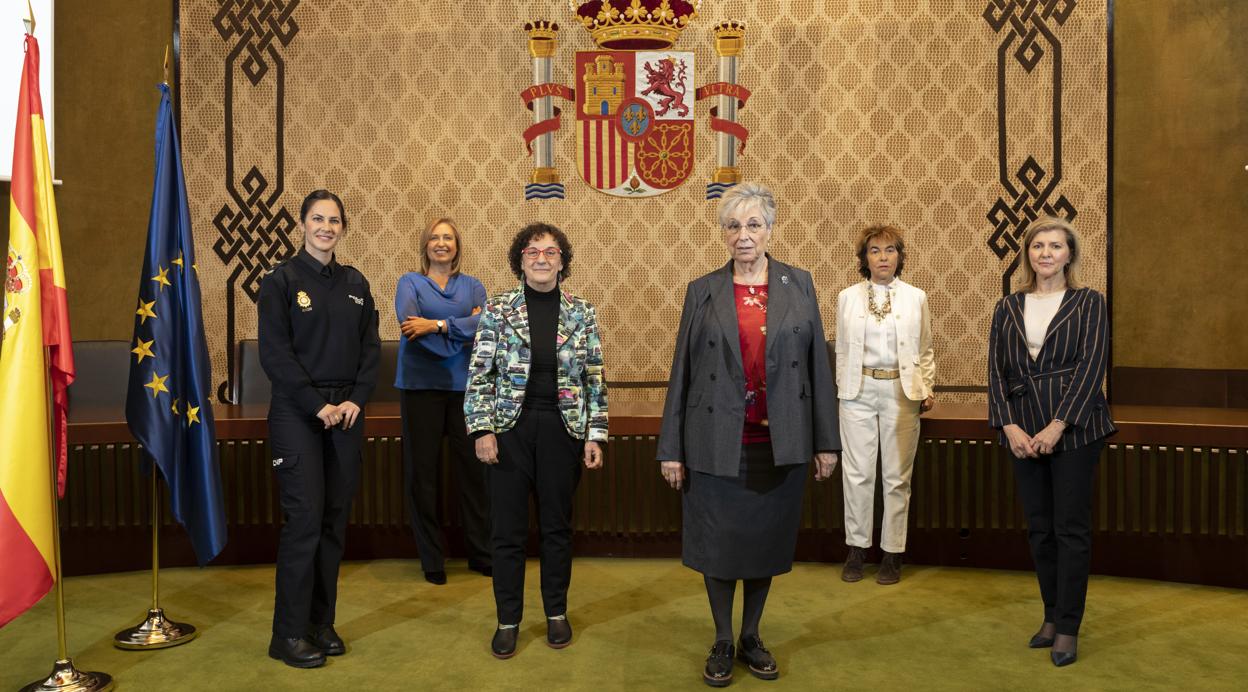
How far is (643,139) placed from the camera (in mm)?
5617

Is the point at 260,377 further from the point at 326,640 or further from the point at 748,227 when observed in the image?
the point at 748,227

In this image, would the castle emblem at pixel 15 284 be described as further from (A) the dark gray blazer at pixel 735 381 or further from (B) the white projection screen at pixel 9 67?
(B) the white projection screen at pixel 9 67

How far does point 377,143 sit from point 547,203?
1.10 m

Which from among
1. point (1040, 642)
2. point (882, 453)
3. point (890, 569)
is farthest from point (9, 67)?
point (1040, 642)

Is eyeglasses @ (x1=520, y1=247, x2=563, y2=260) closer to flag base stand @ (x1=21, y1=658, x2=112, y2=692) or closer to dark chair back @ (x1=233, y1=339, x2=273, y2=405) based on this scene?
flag base stand @ (x1=21, y1=658, x2=112, y2=692)

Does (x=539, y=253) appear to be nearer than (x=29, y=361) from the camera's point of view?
No

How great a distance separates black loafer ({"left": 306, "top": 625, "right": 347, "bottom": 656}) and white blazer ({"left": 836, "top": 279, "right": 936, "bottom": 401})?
7.88ft

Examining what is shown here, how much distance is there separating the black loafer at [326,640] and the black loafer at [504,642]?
548 millimetres

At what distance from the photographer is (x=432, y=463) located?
442cm

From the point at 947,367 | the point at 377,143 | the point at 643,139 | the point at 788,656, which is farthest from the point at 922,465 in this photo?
the point at 377,143

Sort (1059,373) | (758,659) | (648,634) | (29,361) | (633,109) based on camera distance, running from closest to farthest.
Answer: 1. (29,361)
2. (758,659)
3. (1059,373)
4. (648,634)
5. (633,109)

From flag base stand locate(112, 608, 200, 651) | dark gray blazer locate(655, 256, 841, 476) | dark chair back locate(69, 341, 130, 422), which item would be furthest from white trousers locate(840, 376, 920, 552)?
dark chair back locate(69, 341, 130, 422)

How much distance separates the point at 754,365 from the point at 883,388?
1.51 metres

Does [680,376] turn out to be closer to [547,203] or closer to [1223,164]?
[547,203]
